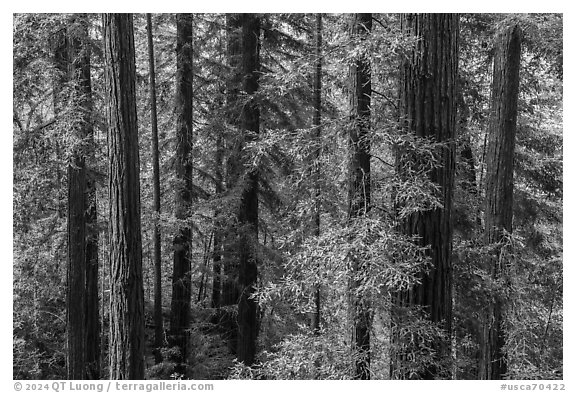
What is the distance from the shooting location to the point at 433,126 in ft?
17.0

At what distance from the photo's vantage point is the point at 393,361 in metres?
5.16

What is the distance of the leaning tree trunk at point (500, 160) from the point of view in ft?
27.9

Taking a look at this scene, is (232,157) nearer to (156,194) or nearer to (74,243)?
(156,194)

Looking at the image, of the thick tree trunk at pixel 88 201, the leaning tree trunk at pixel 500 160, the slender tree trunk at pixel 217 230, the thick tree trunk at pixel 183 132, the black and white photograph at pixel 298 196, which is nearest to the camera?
the black and white photograph at pixel 298 196

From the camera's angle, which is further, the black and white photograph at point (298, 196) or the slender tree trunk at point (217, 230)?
the slender tree trunk at point (217, 230)

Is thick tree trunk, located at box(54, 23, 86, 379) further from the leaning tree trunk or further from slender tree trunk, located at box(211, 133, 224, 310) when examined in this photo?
the leaning tree trunk

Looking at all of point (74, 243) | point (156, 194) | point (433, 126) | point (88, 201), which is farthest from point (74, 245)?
point (433, 126)

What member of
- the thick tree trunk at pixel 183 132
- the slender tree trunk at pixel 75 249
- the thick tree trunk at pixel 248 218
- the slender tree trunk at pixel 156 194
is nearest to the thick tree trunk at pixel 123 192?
the slender tree trunk at pixel 75 249

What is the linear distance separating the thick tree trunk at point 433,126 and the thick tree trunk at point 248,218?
5939 mm

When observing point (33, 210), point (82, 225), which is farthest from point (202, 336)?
point (33, 210)

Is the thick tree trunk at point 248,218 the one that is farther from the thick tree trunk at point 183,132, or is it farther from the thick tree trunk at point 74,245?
the thick tree trunk at point 74,245

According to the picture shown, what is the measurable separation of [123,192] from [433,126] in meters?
4.07

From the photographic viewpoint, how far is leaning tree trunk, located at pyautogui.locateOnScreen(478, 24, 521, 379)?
852cm

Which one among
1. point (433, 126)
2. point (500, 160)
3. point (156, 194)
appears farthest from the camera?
point (156, 194)
